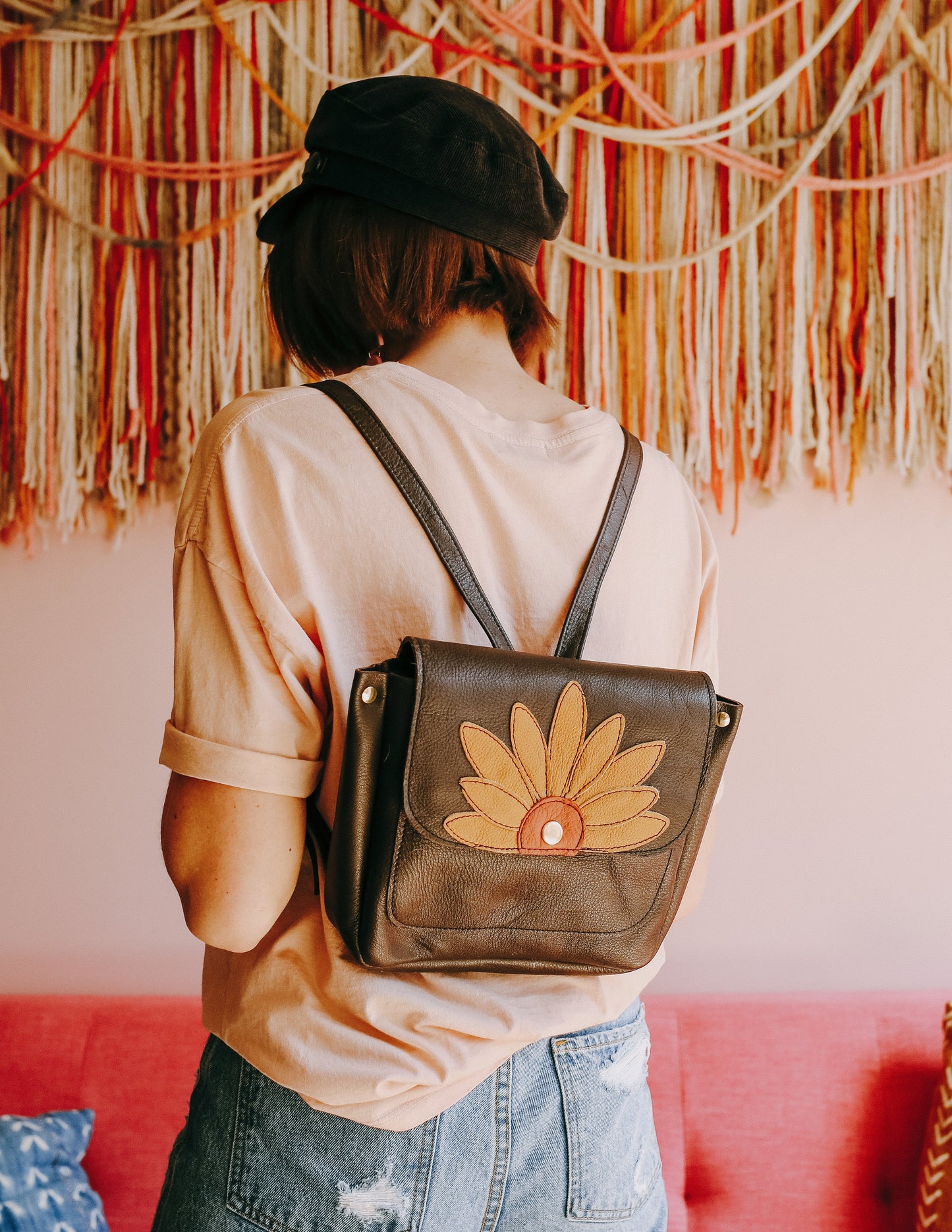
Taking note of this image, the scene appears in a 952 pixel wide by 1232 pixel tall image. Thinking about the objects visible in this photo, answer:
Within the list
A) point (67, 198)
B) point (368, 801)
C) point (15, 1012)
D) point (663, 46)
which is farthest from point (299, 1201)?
point (663, 46)

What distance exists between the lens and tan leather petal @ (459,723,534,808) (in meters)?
0.51

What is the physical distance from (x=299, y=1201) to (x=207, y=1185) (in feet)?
0.19

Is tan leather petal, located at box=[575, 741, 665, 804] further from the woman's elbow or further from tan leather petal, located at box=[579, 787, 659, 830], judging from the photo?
the woman's elbow

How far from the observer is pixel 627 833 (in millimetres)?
561

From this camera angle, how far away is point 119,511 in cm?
141

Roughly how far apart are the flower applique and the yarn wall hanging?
93cm

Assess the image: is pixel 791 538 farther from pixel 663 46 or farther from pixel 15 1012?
pixel 15 1012

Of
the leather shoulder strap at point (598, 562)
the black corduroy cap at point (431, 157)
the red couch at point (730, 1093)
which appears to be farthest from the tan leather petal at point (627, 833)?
the red couch at point (730, 1093)

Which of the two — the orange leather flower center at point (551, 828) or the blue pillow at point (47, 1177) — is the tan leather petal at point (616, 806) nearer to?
the orange leather flower center at point (551, 828)

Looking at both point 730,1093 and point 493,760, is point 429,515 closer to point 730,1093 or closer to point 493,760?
point 493,760

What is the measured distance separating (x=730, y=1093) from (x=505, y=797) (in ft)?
3.26

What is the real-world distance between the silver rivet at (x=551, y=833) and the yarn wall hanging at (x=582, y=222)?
96 cm

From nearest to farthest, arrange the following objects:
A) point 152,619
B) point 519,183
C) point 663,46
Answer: point 519,183
point 663,46
point 152,619

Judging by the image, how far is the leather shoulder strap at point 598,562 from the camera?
583 mm
